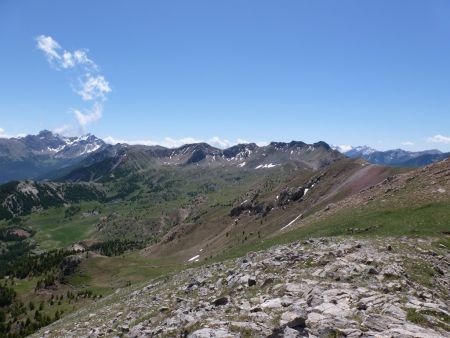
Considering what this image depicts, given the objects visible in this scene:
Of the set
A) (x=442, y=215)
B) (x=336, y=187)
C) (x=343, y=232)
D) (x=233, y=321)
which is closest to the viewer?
(x=233, y=321)

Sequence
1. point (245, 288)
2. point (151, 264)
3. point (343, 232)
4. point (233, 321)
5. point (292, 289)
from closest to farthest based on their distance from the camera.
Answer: point (233, 321) < point (292, 289) < point (245, 288) < point (343, 232) < point (151, 264)

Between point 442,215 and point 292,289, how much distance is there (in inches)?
1191

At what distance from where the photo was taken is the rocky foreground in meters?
18.8

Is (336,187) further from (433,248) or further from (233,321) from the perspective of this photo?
(233,321)

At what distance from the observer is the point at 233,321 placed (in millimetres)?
21094

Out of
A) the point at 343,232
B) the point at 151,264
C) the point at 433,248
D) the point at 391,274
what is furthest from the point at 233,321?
the point at 151,264

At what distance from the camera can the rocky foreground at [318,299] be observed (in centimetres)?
1883

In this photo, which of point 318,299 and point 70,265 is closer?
point 318,299

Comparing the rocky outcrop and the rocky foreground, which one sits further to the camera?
the rocky outcrop

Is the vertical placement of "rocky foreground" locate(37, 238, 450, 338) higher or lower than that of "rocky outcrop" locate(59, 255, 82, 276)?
higher

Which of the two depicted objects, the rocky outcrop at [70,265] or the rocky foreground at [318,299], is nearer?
the rocky foreground at [318,299]

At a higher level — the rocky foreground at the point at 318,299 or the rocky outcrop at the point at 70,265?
the rocky foreground at the point at 318,299

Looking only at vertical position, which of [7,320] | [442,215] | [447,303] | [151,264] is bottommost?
[7,320]

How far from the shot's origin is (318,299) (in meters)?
21.8
